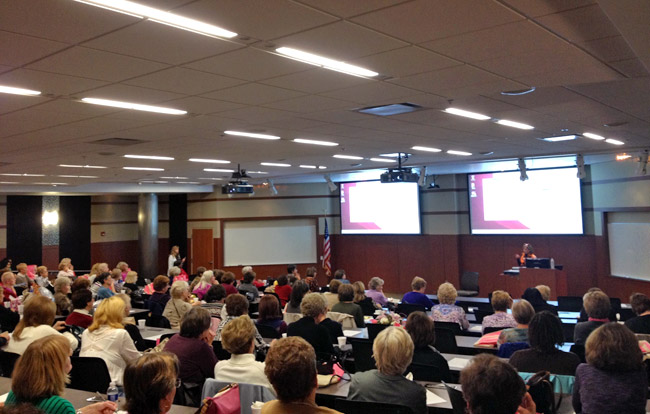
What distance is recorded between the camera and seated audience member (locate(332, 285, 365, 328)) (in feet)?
21.7

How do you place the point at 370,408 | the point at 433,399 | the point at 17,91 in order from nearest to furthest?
the point at 370,408 < the point at 433,399 < the point at 17,91

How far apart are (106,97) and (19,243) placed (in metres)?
15.0

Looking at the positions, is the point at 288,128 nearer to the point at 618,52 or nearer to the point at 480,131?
the point at 480,131

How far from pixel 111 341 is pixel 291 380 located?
8.31ft

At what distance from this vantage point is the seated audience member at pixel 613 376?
3104 mm

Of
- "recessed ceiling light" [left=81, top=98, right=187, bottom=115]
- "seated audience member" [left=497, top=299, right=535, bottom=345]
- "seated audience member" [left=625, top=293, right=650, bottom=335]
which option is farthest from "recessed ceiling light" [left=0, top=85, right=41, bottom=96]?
→ "seated audience member" [left=625, top=293, right=650, bottom=335]

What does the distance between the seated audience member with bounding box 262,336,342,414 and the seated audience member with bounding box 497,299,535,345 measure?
102 inches

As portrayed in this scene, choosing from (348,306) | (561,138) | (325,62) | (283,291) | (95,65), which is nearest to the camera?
(95,65)

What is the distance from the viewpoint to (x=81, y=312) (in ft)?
19.7

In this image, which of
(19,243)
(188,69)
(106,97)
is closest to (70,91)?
(106,97)

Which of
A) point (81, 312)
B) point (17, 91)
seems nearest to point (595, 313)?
point (81, 312)

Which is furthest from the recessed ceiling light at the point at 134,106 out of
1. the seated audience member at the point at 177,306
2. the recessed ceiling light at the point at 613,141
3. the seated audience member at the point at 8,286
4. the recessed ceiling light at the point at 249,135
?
the recessed ceiling light at the point at 613,141

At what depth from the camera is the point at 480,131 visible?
26.0ft

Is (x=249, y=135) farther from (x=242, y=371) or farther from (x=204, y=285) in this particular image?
(x=242, y=371)
